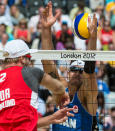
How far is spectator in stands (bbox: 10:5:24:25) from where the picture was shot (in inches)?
464

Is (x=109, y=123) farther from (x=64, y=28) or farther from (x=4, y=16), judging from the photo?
(x=4, y=16)

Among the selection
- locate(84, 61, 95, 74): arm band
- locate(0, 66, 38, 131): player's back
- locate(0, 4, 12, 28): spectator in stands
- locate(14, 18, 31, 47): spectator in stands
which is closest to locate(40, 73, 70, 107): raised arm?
locate(0, 66, 38, 131): player's back

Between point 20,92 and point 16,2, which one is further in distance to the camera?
point 16,2

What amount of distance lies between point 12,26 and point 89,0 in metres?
2.86

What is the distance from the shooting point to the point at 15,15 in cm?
1183

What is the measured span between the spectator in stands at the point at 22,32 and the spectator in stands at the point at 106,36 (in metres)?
2.09

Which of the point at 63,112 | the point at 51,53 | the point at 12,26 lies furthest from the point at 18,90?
the point at 12,26

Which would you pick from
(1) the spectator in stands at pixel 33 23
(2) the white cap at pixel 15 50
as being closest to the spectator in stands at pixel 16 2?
(1) the spectator in stands at pixel 33 23

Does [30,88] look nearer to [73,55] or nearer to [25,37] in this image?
[73,55]

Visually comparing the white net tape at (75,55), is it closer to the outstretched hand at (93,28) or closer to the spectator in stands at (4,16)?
the outstretched hand at (93,28)

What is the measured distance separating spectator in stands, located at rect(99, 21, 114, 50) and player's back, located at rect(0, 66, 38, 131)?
7.19 m

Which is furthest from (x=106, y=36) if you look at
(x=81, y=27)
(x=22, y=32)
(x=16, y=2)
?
(x=81, y=27)

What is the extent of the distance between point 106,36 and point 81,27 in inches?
243

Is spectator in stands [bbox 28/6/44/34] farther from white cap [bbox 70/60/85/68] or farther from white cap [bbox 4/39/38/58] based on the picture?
white cap [bbox 4/39/38/58]
